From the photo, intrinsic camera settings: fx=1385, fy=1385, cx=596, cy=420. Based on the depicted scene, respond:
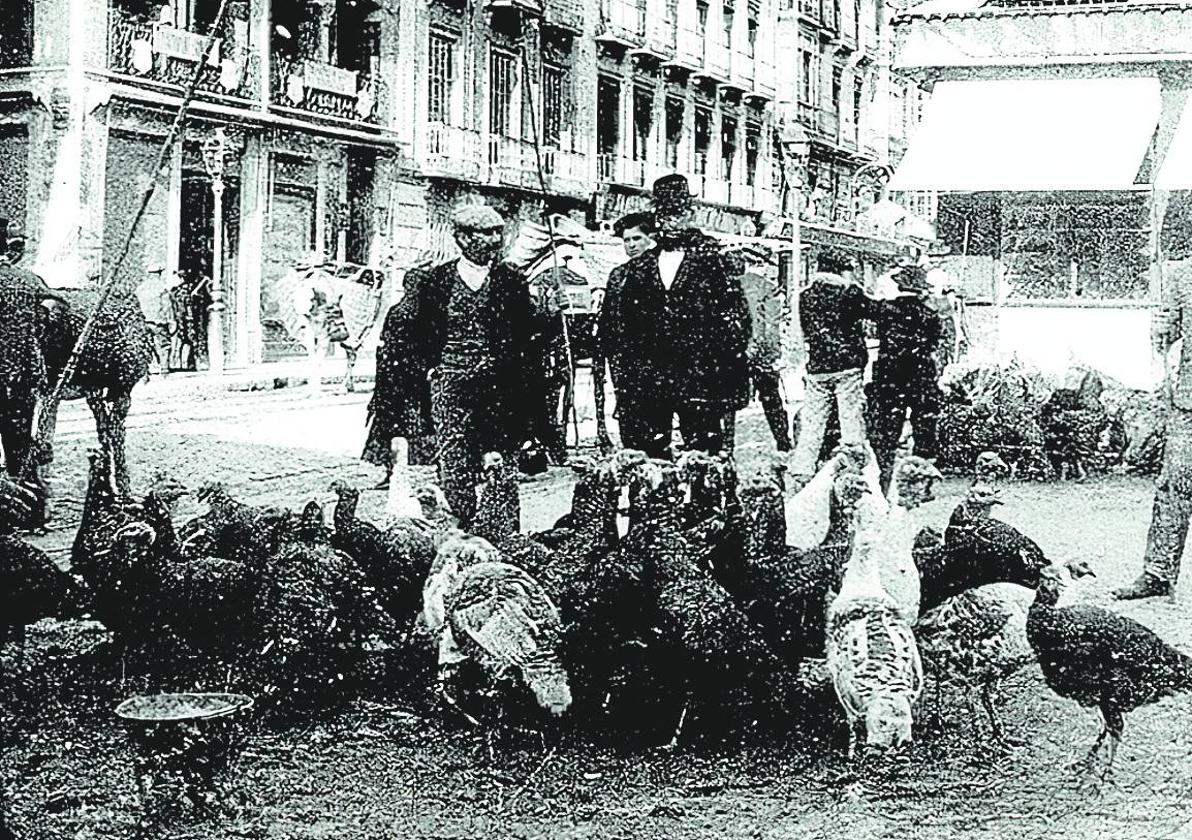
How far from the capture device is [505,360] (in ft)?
19.6

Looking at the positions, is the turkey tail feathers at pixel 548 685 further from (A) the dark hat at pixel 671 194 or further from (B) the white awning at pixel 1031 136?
(B) the white awning at pixel 1031 136

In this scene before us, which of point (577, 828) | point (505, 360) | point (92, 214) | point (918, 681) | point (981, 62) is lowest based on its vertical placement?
point (577, 828)

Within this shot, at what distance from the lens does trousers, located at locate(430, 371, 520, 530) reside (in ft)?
19.5

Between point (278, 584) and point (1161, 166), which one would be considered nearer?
point (278, 584)

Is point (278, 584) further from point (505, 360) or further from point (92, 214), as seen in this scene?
point (92, 214)

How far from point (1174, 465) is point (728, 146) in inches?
335

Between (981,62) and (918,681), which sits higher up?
(981,62)

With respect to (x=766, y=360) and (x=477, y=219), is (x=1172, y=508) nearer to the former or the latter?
(x=477, y=219)

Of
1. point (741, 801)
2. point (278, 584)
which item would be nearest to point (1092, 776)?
point (741, 801)

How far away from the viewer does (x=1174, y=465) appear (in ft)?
20.2

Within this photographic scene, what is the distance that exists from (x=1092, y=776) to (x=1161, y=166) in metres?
10.7

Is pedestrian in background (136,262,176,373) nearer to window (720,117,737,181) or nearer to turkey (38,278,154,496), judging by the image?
turkey (38,278,154,496)

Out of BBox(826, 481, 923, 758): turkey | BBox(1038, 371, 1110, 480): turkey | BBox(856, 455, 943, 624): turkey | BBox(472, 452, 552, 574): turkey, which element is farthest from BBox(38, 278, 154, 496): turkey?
BBox(1038, 371, 1110, 480): turkey

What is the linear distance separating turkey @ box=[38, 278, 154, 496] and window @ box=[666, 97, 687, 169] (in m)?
6.59
